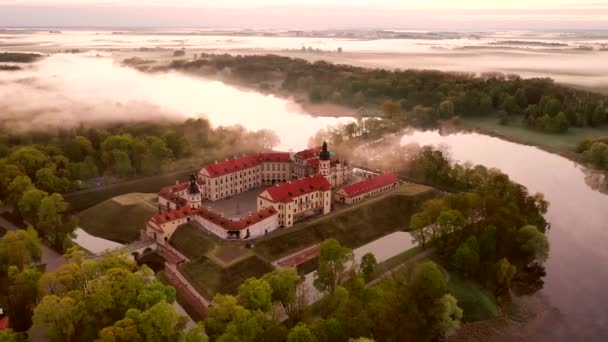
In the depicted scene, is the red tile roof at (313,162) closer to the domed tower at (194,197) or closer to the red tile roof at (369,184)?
the red tile roof at (369,184)

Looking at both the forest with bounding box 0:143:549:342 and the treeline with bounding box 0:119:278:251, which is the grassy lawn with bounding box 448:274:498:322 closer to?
the forest with bounding box 0:143:549:342

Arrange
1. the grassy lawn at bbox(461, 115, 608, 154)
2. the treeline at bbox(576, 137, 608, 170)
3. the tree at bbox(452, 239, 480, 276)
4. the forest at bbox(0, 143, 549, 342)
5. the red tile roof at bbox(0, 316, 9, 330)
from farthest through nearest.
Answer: the grassy lawn at bbox(461, 115, 608, 154), the treeline at bbox(576, 137, 608, 170), the tree at bbox(452, 239, 480, 276), the red tile roof at bbox(0, 316, 9, 330), the forest at bbox(0, 143, 549, 342)

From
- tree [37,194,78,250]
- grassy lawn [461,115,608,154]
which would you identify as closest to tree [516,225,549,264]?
tree [37,194,78,250]

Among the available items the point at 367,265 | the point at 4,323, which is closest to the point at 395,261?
the point at 367,265

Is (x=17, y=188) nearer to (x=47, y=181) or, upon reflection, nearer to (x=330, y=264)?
(x=47, y=181)

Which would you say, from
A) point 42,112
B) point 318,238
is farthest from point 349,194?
point 42,112

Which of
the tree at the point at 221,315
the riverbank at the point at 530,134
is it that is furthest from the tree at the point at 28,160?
A: the riverbank at the point at 530,134

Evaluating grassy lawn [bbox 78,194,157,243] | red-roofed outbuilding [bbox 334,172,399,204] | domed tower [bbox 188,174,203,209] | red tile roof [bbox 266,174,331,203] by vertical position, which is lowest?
grassy lawn [bbox 78,194,157,243]
